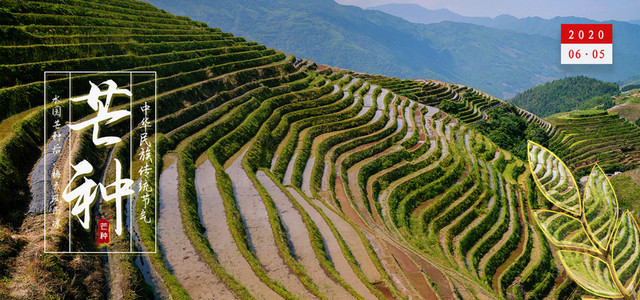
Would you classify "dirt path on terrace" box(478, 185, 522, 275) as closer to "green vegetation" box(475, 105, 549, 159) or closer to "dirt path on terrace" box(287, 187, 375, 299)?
"dirt path on terrace" box(287, 187, 375, 299)

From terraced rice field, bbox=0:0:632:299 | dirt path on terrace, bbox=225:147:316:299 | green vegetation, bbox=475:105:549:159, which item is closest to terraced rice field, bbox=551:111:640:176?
green vegetation, bbox=475:105:549:159

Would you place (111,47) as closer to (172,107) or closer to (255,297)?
(172,107)

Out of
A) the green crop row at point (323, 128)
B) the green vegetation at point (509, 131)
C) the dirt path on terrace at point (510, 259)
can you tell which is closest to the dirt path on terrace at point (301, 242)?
the green crop row at point (323, 128)


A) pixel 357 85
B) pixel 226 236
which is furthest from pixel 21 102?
pixel 357 85

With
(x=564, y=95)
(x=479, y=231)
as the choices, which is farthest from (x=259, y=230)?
(x=564, y=95)

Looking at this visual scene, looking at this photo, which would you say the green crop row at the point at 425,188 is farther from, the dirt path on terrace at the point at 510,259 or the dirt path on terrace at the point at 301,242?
the dirt path on terrace at the point at 301,242
